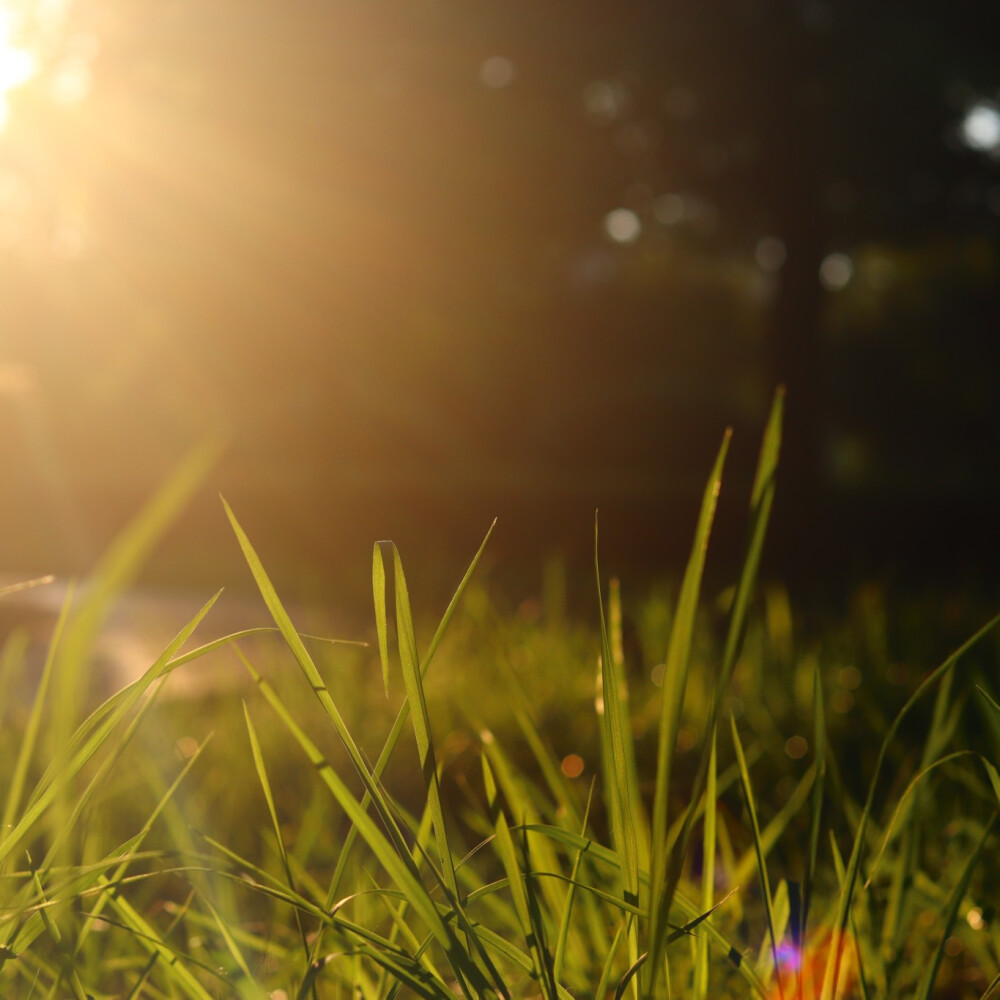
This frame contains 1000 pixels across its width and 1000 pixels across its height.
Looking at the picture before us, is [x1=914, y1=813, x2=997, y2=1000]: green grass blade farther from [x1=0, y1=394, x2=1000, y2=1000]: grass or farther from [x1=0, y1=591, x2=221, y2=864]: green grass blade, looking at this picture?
[x1=0, y1=591, x2=221, y2=864]: green grass blade

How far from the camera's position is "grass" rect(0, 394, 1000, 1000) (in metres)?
0.54

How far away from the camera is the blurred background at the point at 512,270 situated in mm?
8492

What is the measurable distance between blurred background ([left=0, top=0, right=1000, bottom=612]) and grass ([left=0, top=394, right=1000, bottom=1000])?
4.51 metres

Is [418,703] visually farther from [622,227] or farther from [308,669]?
[622,227]

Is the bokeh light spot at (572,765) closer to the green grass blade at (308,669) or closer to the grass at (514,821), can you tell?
the grass at (514,821)

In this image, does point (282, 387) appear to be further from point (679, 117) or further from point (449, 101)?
point (679, 117)

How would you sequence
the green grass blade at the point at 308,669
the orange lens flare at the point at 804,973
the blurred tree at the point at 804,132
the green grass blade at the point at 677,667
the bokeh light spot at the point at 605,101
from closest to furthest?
the green grass blade at the point at 677,667
the green grass blade at the point at 308,669
the orange lens flare at the point at 804,973
the blurred tree at the point at 804,132
the bokeh light spot at the point at 605,101

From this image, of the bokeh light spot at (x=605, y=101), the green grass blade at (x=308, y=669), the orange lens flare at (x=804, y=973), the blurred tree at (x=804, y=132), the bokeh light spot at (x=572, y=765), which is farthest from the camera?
the bokeh light spot at (x=605, y=101)

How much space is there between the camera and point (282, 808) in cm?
195

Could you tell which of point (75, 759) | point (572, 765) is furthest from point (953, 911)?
point (572, 765)

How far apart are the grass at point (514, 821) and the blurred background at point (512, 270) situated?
14.8ft

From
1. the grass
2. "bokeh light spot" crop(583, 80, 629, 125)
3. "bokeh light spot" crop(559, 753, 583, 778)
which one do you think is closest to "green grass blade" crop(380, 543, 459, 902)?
the grass

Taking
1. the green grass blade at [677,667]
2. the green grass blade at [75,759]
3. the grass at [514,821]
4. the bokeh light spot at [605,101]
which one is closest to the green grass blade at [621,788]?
the grass at [514,821]

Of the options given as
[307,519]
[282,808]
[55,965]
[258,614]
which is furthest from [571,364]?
[55,965]
